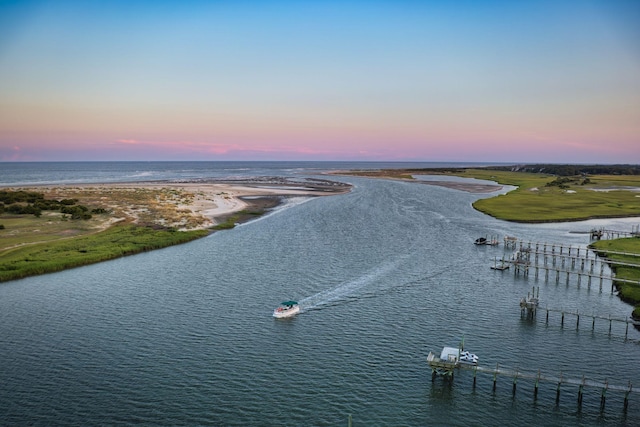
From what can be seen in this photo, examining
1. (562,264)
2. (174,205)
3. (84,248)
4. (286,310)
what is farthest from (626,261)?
(174,205)

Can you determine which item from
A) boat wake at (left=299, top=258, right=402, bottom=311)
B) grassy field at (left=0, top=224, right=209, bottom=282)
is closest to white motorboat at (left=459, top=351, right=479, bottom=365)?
boat wake at (left=299, top=258, right=402, bottom=311)

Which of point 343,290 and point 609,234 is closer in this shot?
point 343,290

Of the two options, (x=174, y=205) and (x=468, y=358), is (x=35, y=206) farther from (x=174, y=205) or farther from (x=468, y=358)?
(x=468, y=358)

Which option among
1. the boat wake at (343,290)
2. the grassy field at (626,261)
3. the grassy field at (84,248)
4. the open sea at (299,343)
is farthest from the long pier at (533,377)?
the grassy field at (84,248)

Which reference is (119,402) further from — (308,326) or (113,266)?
(113,266)

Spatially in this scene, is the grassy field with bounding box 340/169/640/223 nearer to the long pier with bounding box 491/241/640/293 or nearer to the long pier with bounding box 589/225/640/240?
the long pier with bounding box 589/225/640/240

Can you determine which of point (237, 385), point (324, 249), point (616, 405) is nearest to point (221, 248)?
point (324, 249)

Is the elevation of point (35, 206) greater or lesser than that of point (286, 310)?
greater
